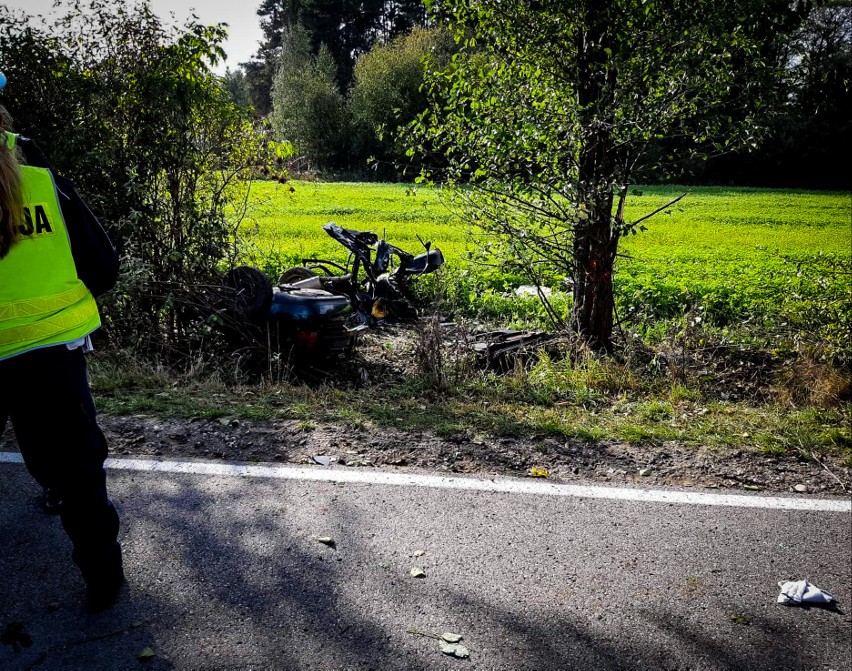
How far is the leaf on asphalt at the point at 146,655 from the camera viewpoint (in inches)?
103

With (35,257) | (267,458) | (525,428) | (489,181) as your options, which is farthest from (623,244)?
(35,257)

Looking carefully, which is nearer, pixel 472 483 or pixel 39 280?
pixel 39 280

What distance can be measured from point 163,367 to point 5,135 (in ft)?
13.7

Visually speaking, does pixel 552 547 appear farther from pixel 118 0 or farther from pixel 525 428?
Result: pixel 118 0

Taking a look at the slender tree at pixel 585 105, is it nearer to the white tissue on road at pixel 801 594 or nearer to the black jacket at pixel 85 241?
the white tissue on road at pixel 801 594

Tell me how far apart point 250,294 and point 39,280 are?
3894mm

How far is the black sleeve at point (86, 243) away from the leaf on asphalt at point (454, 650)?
82.9 inches

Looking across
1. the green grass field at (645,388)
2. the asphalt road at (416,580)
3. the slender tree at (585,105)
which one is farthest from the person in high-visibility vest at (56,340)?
the slender tree at (585,105)

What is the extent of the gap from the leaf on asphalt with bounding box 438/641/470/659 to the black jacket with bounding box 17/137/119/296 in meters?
2.11

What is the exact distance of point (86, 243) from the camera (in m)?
2.96

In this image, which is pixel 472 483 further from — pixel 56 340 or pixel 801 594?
pixel 56 340

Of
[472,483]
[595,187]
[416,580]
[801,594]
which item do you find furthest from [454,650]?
[595,187]

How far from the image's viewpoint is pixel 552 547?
3430mm

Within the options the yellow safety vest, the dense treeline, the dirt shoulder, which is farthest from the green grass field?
the dense treeline
